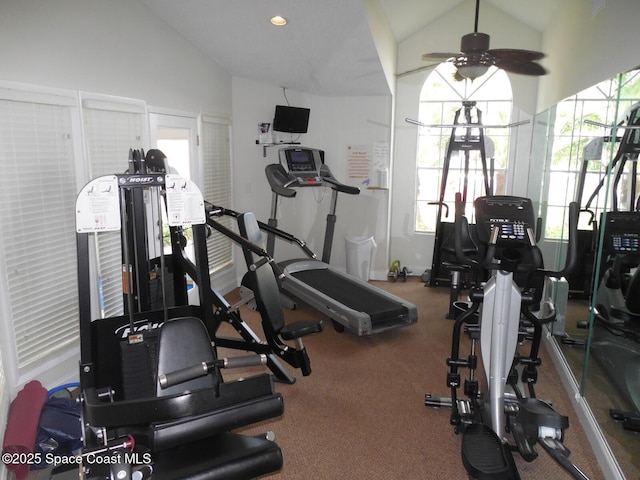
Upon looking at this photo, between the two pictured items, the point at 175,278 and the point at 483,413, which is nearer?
the point at 483,413

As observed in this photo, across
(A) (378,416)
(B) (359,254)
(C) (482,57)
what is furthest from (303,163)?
(A) (378,416)

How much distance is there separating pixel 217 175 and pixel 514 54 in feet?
9.80

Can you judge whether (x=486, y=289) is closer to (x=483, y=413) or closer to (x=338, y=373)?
(x=483, y=413)

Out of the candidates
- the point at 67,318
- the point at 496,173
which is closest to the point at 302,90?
the point at 496,173

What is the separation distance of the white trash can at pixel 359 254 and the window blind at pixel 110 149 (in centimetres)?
261

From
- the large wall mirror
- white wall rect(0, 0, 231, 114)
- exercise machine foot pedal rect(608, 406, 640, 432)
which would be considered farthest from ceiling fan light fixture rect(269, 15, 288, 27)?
exercise machine foot pedal rect(608, 406, 640, 432)

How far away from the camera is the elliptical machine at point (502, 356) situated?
202cm

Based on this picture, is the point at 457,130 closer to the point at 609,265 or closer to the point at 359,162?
the point at 359,162

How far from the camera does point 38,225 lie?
9.32 feet

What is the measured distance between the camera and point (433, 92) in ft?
19.0

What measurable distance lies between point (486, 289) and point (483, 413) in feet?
2.26

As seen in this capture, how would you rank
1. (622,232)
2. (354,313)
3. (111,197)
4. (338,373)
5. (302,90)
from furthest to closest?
(302,90) < (354,313) < (338,373) < (622,232) < (111,197)

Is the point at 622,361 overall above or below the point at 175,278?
below

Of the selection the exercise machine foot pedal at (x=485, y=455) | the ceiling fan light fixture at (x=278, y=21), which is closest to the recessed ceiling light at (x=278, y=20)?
the ceiling fan light fixture at (x=278, y=21)
